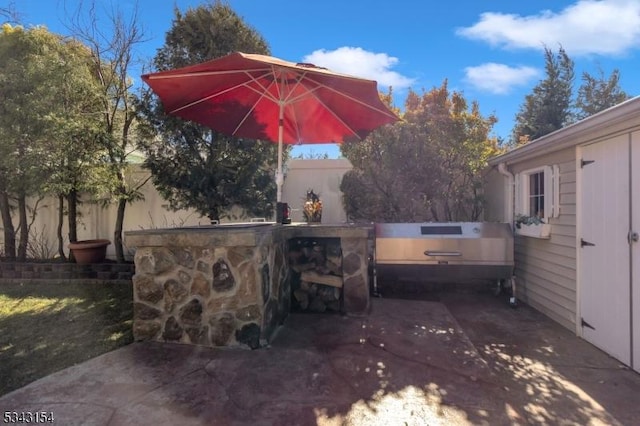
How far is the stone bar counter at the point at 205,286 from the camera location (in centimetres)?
320

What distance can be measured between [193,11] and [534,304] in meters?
6.90

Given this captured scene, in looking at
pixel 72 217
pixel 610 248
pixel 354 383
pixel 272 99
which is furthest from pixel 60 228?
pixel 610 248

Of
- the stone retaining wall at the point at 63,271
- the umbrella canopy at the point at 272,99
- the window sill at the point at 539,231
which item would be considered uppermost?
the umbrella canopy at the point at 272,99

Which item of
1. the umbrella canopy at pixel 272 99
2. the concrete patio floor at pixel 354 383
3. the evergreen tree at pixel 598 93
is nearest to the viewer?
the concrete patio floor at pixel 354 383

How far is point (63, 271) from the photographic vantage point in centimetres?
590

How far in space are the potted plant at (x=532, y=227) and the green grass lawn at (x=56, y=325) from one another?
15.7 feet

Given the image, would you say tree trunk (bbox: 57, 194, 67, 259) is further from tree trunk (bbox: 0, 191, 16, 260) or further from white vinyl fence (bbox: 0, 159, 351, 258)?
tree trunk (bbox: 0, 191, 16, 260)

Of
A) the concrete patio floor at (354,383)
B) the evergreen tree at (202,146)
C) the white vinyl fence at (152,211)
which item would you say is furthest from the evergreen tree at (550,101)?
the concrete patio floor at (354,383)

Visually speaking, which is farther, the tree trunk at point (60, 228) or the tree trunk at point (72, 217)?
the tree trunk at point (60, 228)

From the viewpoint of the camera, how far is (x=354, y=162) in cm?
637

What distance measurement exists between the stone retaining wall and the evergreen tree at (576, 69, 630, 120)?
16749mm

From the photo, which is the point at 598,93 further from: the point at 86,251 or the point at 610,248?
the point at 86,251

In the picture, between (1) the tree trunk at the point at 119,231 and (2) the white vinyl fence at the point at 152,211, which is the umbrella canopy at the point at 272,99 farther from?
(1) the tree trunk at the point at 119,231

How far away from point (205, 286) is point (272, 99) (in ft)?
7.65
